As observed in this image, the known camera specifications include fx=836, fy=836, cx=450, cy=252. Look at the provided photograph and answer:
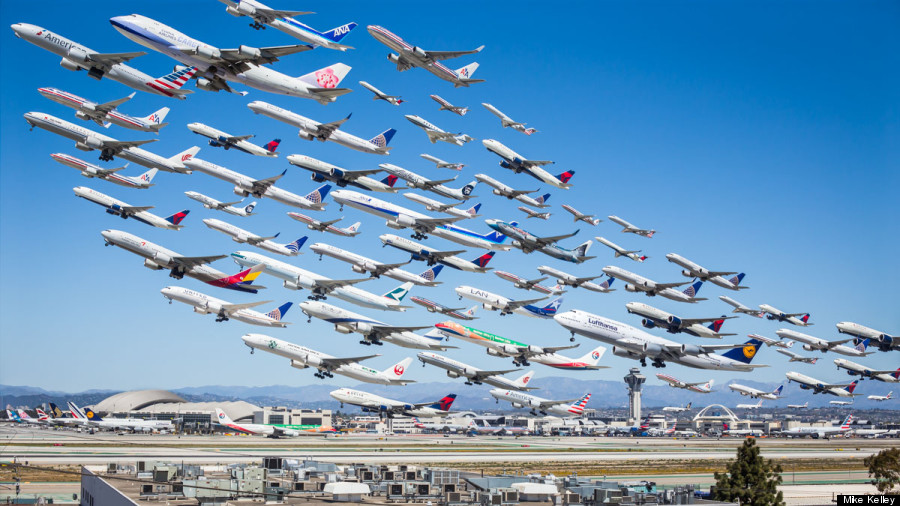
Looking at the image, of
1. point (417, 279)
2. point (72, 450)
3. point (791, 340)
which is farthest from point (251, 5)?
point (791, 340)

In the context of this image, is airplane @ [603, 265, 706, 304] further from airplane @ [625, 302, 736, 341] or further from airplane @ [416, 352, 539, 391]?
airplane @ [416, 352, 539, 391]

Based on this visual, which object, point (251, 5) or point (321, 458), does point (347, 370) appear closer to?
point (321, 458)

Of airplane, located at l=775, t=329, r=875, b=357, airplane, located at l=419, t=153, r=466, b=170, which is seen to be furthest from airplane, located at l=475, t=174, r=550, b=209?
airplane, located at l=775, t=329, r=875, b=357

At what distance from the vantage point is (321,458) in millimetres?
132875

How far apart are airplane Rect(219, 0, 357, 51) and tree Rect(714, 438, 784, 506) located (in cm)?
5882

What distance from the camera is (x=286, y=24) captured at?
9044 cm

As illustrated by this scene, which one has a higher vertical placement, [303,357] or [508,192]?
[508,192]

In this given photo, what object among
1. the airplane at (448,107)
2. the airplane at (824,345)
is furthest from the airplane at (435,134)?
the airplane at (824,345)

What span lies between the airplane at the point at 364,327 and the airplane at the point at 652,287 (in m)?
31.9

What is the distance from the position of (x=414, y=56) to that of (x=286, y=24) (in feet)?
53.4

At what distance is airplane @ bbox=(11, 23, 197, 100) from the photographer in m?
85.6

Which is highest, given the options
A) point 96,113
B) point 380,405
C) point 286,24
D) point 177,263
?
point 286,24

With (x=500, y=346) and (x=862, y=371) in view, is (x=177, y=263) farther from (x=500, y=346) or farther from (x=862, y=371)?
(x=862, y=371)

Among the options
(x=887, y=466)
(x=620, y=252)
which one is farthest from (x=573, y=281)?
(x=887, y=466)
